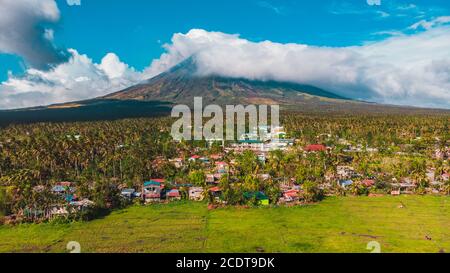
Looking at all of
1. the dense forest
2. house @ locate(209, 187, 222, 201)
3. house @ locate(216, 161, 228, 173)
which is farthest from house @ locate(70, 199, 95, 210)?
house @ locate(216, 161, 228, 173)

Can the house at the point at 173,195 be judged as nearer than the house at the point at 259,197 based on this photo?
No

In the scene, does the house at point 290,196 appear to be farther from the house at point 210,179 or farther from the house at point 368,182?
the house at point 210,179

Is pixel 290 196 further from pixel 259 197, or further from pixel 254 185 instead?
pixel 254 185

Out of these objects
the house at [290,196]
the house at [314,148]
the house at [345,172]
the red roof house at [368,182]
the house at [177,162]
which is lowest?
the house at [290,196]

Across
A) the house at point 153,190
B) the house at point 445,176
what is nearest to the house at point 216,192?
the house at point 153,190

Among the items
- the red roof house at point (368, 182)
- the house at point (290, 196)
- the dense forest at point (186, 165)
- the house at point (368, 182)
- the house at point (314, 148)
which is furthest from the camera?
the house at point (314, 148)

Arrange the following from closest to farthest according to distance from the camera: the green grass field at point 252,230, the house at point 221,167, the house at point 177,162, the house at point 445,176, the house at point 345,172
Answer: the green grass field at point 252,230, the house at point 445,176, the house at point 345,172, the house at point 221,167, the house at point 177,162

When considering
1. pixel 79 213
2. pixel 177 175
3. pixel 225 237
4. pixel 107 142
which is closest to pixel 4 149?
pixel 107 142

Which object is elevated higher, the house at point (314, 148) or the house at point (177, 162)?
the house at point (314, 148)
